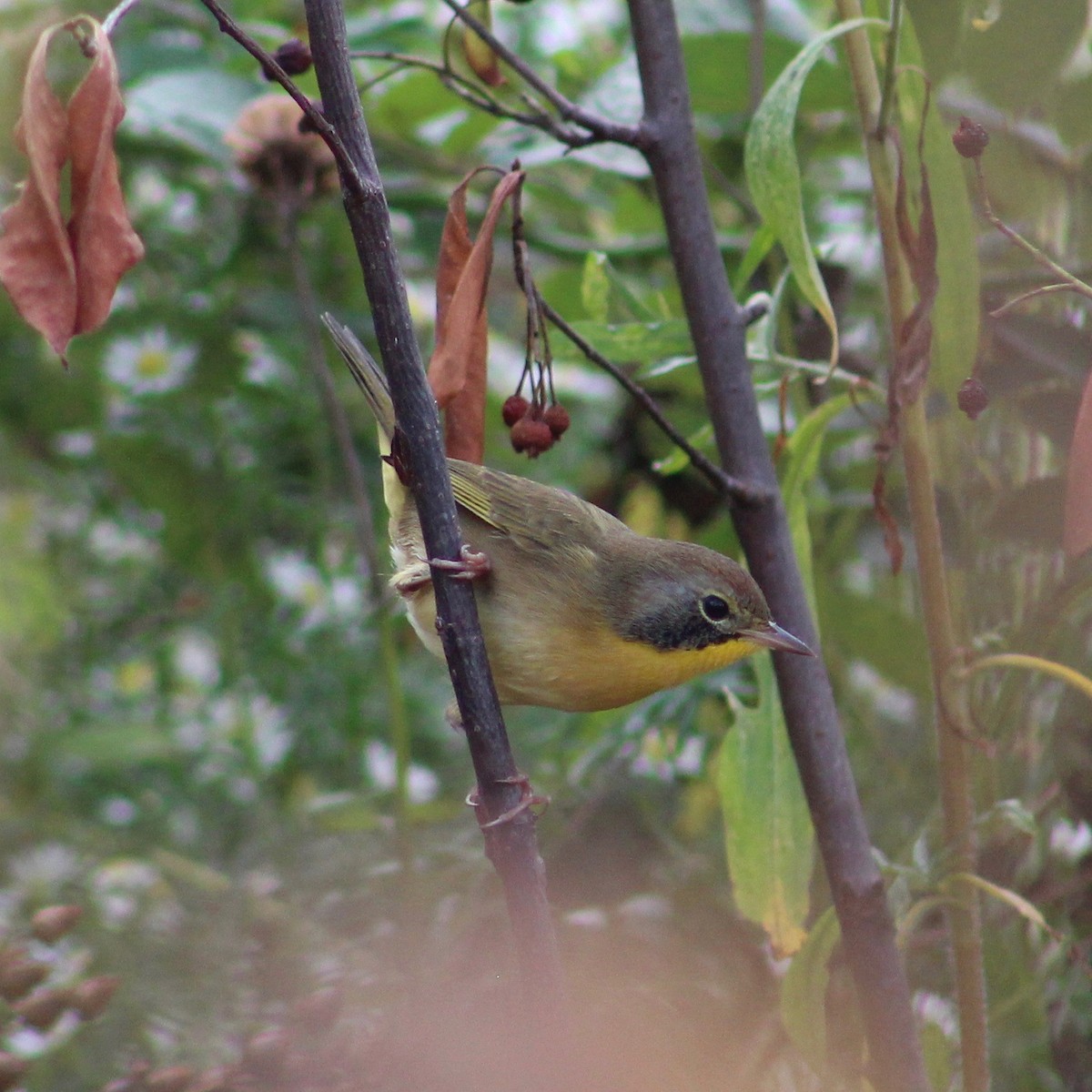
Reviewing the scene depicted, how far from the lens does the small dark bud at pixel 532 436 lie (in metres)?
1.48

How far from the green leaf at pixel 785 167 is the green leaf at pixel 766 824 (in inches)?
18.9

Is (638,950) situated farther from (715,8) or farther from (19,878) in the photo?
(715,8)

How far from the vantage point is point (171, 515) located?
2.77 m

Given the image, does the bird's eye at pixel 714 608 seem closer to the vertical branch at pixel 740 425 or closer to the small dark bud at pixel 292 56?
the vertical branch at pixel 740 425

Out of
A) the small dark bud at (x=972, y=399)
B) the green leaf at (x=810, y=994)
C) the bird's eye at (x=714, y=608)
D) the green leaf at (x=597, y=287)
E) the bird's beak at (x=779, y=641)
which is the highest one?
the green leaf at (x=597, y=287)

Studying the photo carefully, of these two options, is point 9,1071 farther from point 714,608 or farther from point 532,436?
point 714,608

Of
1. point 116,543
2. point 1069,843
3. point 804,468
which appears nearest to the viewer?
point 804,468

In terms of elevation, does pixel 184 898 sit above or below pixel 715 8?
below

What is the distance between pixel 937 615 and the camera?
1.40 meters

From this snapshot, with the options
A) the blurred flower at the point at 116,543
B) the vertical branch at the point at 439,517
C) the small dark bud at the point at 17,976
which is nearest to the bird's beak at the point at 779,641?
the vertical branch at the point at 439,517

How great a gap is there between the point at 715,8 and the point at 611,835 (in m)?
1.49

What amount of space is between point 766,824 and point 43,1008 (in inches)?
32.9

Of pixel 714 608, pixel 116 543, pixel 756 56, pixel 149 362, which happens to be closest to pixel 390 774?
pixel 116 543

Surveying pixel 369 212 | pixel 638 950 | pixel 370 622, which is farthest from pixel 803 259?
pixel 370 622
